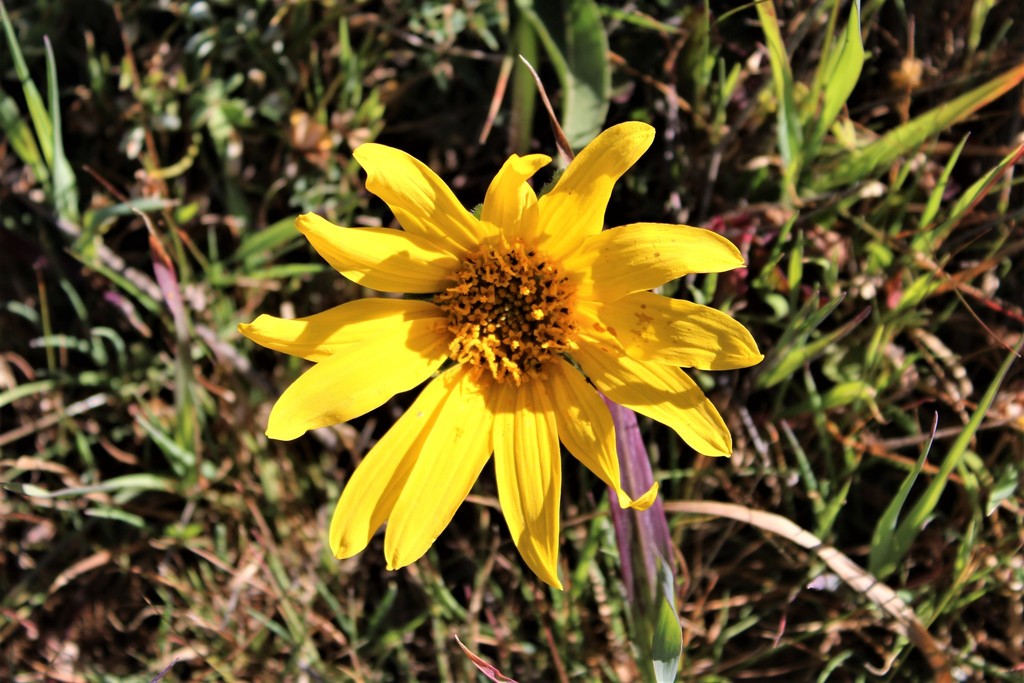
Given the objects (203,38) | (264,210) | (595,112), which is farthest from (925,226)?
(203,38)

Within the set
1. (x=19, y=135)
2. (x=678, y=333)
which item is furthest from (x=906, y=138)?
(x=19, y=135)

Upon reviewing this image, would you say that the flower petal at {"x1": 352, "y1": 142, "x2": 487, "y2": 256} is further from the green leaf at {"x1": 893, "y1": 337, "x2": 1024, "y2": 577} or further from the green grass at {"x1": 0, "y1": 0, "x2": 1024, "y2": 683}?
the green leaf at {"x1": 893, "y1": 337, "x2": 1024, "y2": 577}

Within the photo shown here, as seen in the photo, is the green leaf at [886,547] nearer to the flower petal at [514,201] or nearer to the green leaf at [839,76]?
the green leaf at [839,76]

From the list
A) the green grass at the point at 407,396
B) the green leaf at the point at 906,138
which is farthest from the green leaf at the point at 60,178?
the green leaf at the point at 906,138

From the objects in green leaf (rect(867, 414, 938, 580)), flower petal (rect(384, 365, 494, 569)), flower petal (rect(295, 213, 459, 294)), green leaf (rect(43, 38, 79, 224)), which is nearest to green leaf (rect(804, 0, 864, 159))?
green leaf (rect(867, 414, 938, 580))

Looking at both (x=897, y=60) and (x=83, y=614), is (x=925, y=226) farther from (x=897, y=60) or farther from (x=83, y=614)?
(x=83, y=614)

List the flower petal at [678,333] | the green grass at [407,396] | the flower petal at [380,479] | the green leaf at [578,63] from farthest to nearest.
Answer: the green grass at [407,396] < the green leaf at [578,63] < the flower petal at [380,479] < the flower petal at [678,333]
